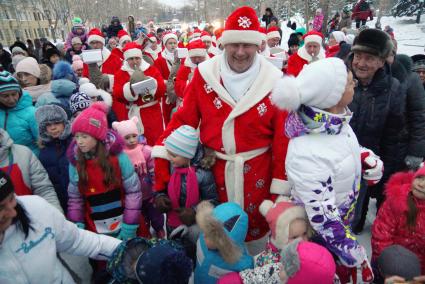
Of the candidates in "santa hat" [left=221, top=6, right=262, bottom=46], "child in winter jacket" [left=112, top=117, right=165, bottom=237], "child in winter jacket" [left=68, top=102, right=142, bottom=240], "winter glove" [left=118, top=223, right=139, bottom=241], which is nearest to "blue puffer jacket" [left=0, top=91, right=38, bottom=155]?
"child in winter jacket" [left=112, top=117, right=165, bottom=237]

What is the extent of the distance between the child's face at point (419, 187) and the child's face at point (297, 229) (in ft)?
3.07

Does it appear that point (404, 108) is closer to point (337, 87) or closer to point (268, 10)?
point (337, 87)

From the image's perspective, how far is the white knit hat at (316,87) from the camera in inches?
59.8

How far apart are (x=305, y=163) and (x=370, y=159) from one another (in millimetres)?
658

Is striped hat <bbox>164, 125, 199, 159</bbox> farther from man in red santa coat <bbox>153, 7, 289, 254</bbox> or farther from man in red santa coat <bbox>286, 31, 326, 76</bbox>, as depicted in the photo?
man in red santa coat <bbox>286, 31, 326, 76</bbox>

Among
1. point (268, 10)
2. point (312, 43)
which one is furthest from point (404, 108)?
point (268, 10)

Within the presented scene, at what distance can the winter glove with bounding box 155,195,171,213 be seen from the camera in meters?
2.16

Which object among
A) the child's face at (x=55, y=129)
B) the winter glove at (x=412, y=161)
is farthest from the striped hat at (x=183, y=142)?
the winter glove at (x=412, y=161)

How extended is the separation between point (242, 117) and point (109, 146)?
1.18m

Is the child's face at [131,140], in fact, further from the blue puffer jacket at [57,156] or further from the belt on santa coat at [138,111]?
the belt on santa coat at [138,111]

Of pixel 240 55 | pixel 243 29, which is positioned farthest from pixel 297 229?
pixel 243 29

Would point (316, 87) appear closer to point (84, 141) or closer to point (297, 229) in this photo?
point (297, 229)

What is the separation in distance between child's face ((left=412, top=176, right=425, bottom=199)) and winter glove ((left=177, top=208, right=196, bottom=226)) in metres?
1.53

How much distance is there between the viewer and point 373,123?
2717 mm
